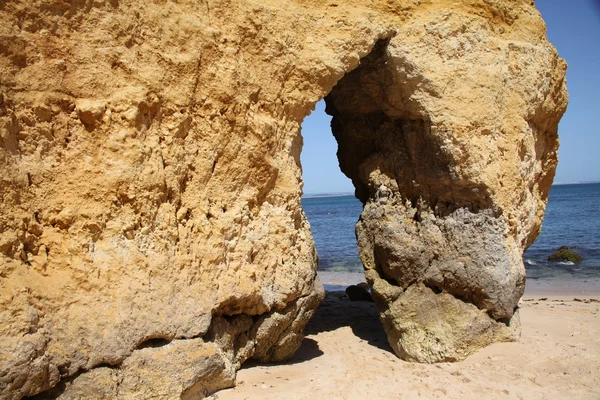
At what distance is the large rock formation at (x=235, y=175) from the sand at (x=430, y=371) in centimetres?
21

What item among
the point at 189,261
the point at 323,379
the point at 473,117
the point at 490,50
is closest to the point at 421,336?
the point at 323,379

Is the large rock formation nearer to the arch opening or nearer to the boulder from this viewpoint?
the arch opening

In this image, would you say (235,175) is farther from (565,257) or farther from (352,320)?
(565,257)

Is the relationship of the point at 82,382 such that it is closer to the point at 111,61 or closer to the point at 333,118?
the point at 111,61

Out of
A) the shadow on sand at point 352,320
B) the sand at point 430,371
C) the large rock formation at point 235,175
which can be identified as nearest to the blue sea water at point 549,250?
the shadow on sand at point 352,320

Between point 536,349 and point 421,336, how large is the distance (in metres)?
1.20

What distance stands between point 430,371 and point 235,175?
268cm

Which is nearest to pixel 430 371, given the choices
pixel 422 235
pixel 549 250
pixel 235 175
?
pixel 422 235

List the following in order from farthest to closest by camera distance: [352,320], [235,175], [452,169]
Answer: [352,320] < [452,169] < [235,175]

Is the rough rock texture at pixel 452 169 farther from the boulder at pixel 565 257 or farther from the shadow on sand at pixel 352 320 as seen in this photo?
the boulder at pixel 565 257

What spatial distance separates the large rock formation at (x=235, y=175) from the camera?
11.3ft

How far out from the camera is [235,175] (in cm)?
433

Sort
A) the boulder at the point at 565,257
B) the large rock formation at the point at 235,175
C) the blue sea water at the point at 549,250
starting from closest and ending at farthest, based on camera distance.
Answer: the large rock formation at the point at 235,175, the blue sea water at the point at 549,250, the boulder at the point at 565,257

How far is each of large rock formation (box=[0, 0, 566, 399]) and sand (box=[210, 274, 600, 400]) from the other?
0.21m
